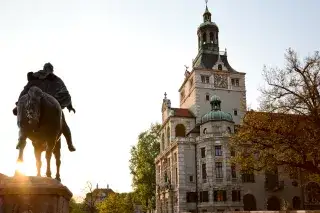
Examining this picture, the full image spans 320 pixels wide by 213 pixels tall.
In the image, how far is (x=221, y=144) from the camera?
53656 mm

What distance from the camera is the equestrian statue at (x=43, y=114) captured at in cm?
604

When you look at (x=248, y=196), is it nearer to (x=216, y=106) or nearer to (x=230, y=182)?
(x=230, y=182)

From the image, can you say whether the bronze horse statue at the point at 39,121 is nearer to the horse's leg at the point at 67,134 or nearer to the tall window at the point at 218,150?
the horse's leg at the point at 67,134

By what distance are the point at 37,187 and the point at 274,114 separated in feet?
83.8

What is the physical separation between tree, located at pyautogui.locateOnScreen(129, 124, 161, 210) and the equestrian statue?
209ft

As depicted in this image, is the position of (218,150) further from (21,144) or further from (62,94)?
(21,144)

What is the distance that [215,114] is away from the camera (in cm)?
5638

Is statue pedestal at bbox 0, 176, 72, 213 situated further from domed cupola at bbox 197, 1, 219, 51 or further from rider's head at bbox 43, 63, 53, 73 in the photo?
domed cupola at bbox 197, 1, 219, 51

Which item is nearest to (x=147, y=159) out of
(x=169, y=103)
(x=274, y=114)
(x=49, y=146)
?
(x=169, y=103)

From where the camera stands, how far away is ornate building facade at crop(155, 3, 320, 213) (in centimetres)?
5291

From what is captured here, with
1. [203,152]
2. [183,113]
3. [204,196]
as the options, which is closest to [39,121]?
[204,196]

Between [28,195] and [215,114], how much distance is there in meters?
52.1

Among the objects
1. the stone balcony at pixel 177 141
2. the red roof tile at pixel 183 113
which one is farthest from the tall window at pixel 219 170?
the red roof tile at pixel 183 113

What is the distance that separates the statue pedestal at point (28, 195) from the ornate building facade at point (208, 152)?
157 feet
